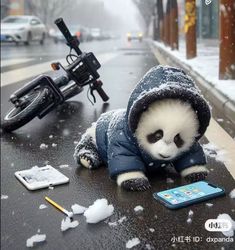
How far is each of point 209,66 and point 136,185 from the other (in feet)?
12.1

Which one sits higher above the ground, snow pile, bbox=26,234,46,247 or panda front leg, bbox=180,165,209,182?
snow pile, bbox=26,234,46,247

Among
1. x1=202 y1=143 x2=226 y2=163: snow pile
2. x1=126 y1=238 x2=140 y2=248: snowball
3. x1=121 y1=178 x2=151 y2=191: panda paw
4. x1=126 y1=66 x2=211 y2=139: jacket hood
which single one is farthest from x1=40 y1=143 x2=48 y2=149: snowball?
x1=126 y1=238 x2=140 y2=248: snowball

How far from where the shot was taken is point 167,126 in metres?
2.19

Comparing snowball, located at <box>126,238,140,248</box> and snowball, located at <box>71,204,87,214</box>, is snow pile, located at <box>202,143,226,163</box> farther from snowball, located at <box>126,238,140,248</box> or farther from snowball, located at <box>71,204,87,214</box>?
snowball, located at <box>126,238,140,248</box>

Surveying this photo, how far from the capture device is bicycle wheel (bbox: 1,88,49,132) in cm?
373

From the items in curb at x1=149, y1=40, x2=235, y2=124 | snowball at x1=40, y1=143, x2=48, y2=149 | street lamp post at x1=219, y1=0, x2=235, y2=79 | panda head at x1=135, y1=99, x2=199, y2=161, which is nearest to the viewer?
panda head at x1=135, y1=99, x2=199, y2=161

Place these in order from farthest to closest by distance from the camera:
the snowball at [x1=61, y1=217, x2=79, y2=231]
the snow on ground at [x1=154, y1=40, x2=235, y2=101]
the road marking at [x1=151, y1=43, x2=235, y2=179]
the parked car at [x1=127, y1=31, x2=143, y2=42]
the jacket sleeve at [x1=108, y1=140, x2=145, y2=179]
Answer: the snow on ground at [x1=154, y1=40, x2=235, y2=101] → the parked car at [x1=127, y1=31, x2=143, y2=42] → the road marking at [x1=151, y1=43, x2=235, y2=179] → the jacket sleeve at [x1=108, y1=140, x2=145, y2=179] → the snowball at [x1=61, y1=217, x2=79, y2=231]

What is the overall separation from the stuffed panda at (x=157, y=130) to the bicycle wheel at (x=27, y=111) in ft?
3.58

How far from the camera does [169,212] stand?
2223 millimetres

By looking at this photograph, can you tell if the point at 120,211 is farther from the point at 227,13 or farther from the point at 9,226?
the point at 227,13

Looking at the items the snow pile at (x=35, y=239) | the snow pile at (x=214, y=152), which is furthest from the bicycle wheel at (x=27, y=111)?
the snow pile at (x=35, y=239)

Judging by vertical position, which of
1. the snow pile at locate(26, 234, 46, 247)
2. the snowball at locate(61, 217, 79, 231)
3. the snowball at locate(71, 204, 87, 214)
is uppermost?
the snow pile at locate(26, 234, 46, 247)

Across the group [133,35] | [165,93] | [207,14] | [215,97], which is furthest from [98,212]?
[215,97]

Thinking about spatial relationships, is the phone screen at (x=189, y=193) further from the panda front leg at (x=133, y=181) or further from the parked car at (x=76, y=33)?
the parked car at (x=76, y=33)
